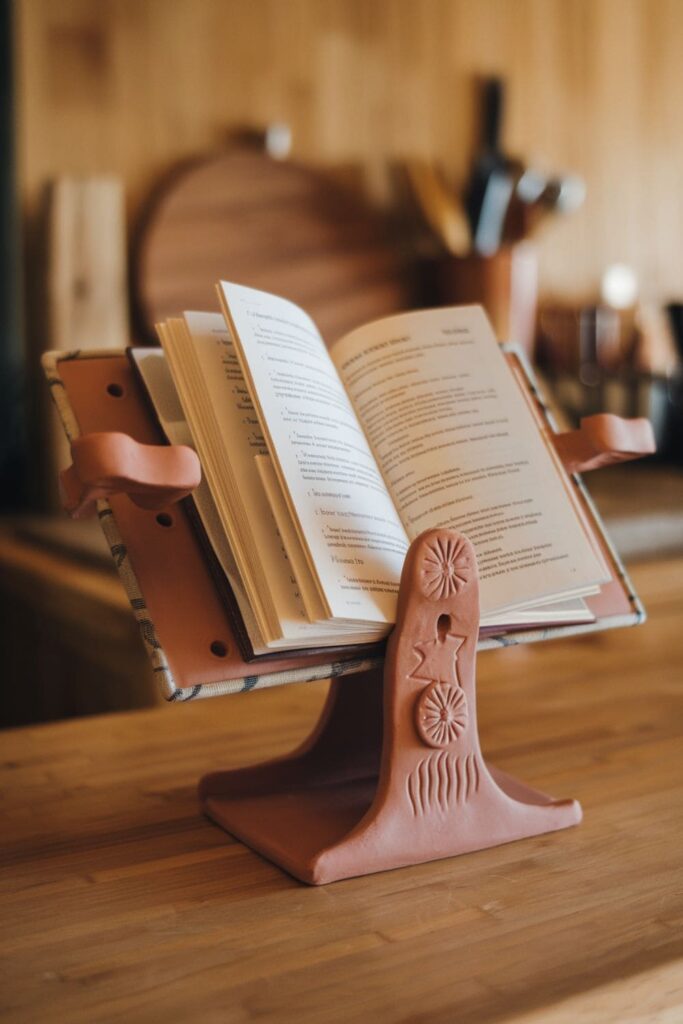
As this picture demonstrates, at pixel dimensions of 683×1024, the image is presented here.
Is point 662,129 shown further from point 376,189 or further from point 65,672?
point 65,672

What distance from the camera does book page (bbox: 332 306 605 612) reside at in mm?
700

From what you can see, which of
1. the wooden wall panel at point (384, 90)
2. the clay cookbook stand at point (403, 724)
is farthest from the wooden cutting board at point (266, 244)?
the clay cookbook stand at point (403, 724)

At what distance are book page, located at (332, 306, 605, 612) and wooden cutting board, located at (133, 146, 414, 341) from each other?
2.05 metres

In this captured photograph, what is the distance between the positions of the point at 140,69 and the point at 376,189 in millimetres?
765

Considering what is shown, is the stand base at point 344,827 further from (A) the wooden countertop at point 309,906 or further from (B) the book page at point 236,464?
(B) the book page at point 236,464

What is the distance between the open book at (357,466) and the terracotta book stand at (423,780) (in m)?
0.01

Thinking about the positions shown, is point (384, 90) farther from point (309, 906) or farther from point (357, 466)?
point (309, 906)

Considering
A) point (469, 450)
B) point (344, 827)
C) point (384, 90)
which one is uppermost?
point (384, 90)

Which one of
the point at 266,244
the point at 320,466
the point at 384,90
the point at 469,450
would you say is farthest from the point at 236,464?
the point at 384,90

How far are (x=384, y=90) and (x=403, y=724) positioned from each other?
284 cm

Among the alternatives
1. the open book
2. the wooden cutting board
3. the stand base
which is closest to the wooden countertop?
the stand base

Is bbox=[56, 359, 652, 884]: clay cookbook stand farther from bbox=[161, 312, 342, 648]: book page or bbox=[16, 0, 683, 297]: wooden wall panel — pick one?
bbox=[16, 0, 683, 297]: wooden wall panel

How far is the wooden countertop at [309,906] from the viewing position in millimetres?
525

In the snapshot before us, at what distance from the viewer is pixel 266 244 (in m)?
2.93
